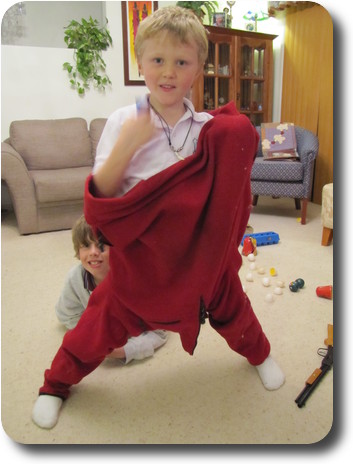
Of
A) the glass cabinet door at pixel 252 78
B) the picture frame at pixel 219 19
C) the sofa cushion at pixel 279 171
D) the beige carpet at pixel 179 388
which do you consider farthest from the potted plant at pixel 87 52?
the beige carpet at pixel 179 388

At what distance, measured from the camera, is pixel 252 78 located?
350 cm

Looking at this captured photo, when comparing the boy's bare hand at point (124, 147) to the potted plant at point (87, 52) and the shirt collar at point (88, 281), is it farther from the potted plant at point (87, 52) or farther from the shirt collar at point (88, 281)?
the potted plant at point (87, 52)

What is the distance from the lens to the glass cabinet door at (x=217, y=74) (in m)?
3.27

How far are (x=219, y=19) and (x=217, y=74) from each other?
1.40 feet

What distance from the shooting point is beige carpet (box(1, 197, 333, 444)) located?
0.97m

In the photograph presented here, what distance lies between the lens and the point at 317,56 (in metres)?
3.03

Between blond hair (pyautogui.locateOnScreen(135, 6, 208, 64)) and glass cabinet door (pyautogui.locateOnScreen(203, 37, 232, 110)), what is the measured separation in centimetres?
272

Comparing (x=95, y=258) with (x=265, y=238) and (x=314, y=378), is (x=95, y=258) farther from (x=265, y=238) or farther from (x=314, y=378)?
(x=265, y=238)

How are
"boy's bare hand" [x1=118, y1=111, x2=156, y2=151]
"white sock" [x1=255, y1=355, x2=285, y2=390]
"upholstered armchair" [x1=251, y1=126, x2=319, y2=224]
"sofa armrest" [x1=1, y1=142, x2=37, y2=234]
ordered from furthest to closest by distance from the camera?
1. "upholstered armchair" [x1=251, y1=126, x2=319, y2=224]
2. "sofa armrest" [x1=1, y1=142, x2=37, y2=234]
3. "white sock" [x1=255, y1=355, x2=285, y2=390]
4. "boy's bare hand" [x1=118, y1=111, x2=156, y2=151]

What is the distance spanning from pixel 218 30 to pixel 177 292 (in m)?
3.00

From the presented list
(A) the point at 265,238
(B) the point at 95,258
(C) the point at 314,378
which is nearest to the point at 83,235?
(B) the point at 95,258

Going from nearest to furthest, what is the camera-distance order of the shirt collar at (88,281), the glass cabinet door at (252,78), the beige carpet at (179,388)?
the beige carpet at (179,388) → the shirt collar at (88,281) → the glass cabinet door at (252,78)

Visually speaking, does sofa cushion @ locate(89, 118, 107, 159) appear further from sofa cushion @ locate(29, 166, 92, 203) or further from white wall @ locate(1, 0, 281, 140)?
sofa cushion @ locate(29, 166, 92, 203)

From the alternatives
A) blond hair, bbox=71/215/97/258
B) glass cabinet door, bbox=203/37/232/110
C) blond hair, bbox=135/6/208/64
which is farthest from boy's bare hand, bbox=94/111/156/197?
glass cabinet door, bbox=203/37/232/110
